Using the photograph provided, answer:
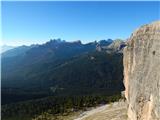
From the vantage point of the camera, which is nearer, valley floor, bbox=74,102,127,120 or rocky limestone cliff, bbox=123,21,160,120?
rocky limestone cliff, bbox=123,21,160,120

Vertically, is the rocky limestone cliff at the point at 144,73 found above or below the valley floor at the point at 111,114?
above

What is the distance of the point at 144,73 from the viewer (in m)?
63.7

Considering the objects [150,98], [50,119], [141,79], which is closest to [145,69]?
[141,79]

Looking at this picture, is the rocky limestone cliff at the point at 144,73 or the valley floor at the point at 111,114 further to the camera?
the valley floor at the point at 111,114

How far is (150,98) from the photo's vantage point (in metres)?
58.6

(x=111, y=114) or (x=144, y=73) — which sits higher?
(x=144, y=73)

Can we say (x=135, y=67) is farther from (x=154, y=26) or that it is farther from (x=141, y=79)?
(x=154, y=26)

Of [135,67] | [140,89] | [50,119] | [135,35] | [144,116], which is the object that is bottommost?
[50,119]

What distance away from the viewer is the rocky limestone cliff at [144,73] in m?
56.8

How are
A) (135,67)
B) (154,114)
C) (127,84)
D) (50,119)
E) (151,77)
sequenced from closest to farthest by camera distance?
1. (154,114)
2. (151,77)
3. (135,67)
4. (127,84)
5. (50,119)

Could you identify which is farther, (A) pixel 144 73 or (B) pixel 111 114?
(B) pixel 111 114

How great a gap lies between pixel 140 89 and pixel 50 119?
108m

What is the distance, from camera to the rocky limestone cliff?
56750 millimetres

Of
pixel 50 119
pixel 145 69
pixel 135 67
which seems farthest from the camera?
pixel 50 119
